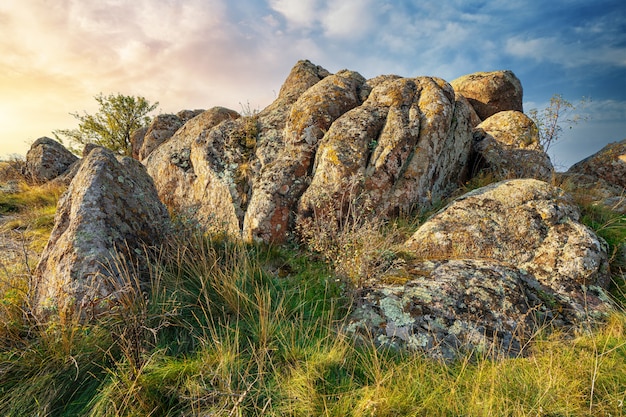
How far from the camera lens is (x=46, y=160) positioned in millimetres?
16578

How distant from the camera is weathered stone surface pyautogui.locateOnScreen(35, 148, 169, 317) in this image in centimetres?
360

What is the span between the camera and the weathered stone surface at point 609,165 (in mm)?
10945

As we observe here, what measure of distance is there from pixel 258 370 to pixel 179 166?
265 inches

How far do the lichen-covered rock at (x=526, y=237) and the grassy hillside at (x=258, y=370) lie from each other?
2.72ft

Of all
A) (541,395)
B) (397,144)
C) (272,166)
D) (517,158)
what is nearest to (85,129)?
(272,166)

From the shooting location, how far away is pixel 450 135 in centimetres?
775

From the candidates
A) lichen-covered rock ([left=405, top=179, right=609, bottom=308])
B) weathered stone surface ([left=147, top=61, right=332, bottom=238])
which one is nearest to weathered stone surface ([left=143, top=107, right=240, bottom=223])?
weathered stone surface ([left=147, top=61, right=332, bottom=238])

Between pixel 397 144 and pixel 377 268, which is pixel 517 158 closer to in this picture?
A: pixel 397 144

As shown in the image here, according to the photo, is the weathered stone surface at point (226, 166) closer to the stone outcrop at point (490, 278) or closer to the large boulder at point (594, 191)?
the stone outcrop at point (490, 278)

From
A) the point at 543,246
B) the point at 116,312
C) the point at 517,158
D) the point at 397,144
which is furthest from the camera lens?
the point at 517,158

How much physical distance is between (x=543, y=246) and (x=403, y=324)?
308cm

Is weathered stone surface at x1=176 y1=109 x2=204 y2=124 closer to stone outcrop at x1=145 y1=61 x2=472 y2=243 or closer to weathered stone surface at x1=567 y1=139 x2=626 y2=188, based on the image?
stone outcrop at x1=145 y1=61 x2=472 y2=243

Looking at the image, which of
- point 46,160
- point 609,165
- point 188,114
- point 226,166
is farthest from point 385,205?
point 46,160

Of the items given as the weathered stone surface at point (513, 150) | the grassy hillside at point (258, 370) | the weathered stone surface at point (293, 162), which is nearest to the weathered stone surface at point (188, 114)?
the weathered stone surface at point (293, 162)
